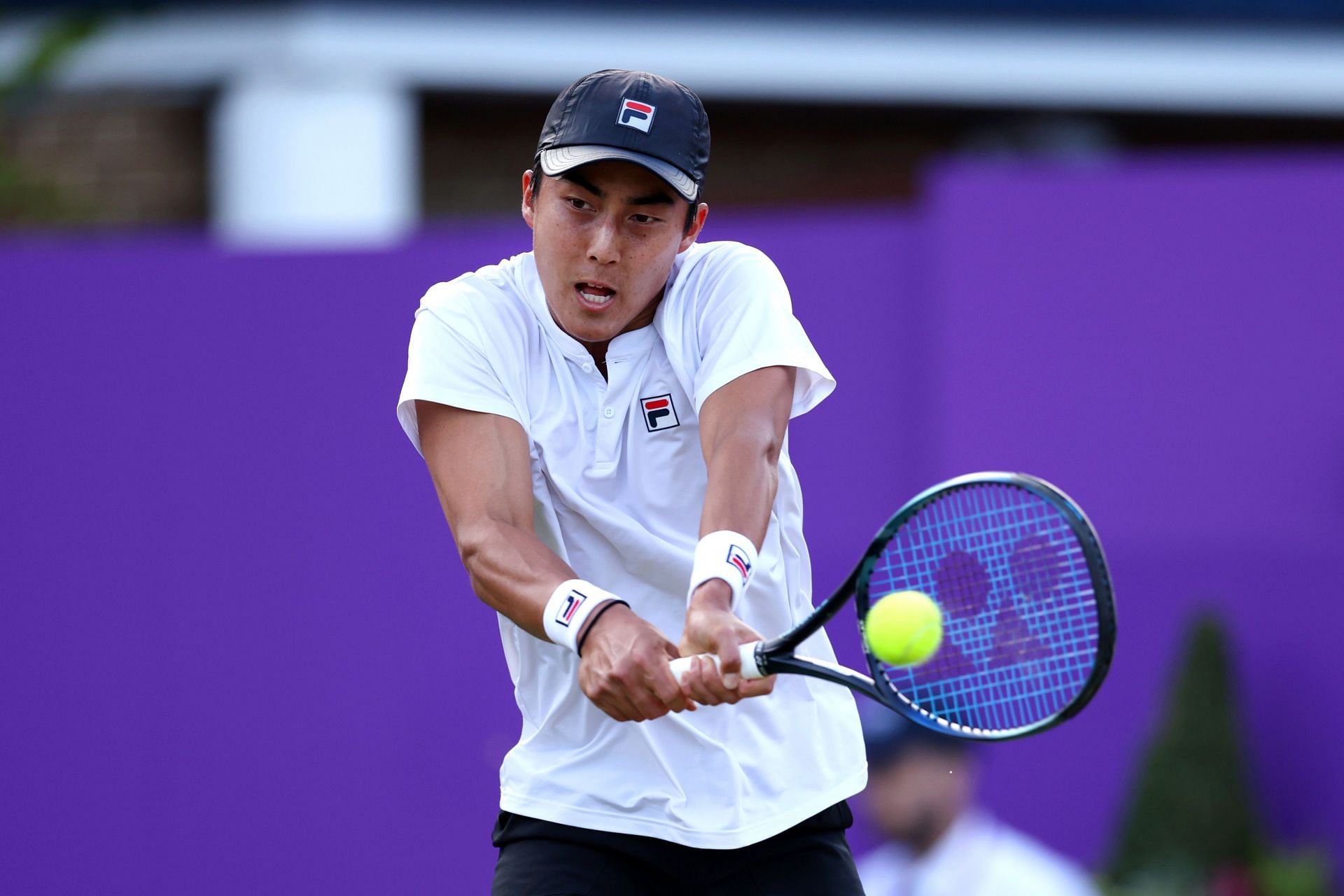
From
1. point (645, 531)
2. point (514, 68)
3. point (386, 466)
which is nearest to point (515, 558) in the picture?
point (645, 531)

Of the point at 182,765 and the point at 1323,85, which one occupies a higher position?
the point at 1323,85

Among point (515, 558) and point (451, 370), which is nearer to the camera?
point (515, 558)

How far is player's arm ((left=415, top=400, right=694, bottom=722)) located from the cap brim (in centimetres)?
40

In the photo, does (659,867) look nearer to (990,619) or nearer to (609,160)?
(990,619)

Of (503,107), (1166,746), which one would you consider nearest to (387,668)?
(1166,746)

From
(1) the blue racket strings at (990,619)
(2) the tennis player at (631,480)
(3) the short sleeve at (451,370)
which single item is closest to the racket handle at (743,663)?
(2) the tennis player at (631,480)

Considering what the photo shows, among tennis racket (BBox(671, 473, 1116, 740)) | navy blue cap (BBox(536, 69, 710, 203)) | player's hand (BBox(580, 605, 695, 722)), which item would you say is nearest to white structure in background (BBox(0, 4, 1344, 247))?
navy blue cap (BBox(536, 69, 710, 203))

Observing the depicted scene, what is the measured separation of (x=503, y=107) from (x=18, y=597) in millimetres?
3911

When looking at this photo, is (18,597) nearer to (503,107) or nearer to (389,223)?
(389,223)

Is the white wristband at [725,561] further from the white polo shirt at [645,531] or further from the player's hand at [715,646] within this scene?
the white polo shirt at [645,531]

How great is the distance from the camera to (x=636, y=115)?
295 cm

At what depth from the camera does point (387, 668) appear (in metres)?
7.14

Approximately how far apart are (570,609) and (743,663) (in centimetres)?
26

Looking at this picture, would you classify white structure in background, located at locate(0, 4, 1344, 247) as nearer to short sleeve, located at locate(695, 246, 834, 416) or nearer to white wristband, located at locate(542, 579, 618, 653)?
short sleeve, located at locate(695, 246, 834, 416)
